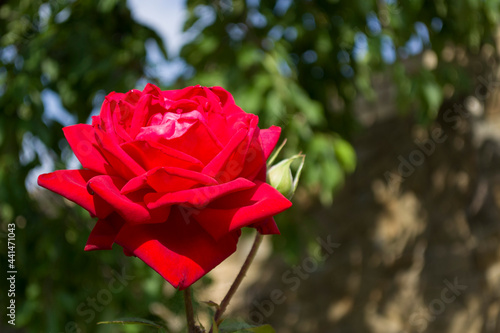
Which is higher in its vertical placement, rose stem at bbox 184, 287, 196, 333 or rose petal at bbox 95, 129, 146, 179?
rose petal at bbox 95, 129, 146, 179

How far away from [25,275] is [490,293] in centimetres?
171

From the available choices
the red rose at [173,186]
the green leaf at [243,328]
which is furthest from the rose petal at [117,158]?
the green leaf at [243,328]

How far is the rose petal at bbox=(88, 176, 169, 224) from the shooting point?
26cm

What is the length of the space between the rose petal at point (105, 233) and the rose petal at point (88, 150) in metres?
0.03

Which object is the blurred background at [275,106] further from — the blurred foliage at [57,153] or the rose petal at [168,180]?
the rose petal at [168,180]

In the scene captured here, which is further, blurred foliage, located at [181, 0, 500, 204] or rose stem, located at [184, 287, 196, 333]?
blurred foliage, located at [181, 0, 500, 204]

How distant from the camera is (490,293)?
7.09 ft

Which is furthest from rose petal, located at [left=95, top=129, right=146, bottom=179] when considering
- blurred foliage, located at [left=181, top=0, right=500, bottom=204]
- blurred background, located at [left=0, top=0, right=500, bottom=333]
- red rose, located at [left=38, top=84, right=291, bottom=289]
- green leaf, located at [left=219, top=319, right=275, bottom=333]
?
blurred foliage, located at [left=181, top=0, right=500, bottom=204]

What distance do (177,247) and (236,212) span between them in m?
0.03

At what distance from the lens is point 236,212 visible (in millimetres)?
276

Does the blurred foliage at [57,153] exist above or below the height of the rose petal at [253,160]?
below

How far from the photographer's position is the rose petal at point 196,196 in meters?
0.26

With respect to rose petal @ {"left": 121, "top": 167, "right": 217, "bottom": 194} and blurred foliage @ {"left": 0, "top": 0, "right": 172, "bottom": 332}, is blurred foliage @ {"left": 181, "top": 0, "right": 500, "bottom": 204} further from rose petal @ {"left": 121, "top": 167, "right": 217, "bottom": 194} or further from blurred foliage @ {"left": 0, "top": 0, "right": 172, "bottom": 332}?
rose petal @ {"left": 121, "top": 167, "right": 217, "bottom": 194}

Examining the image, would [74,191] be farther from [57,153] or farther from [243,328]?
[57,153]
